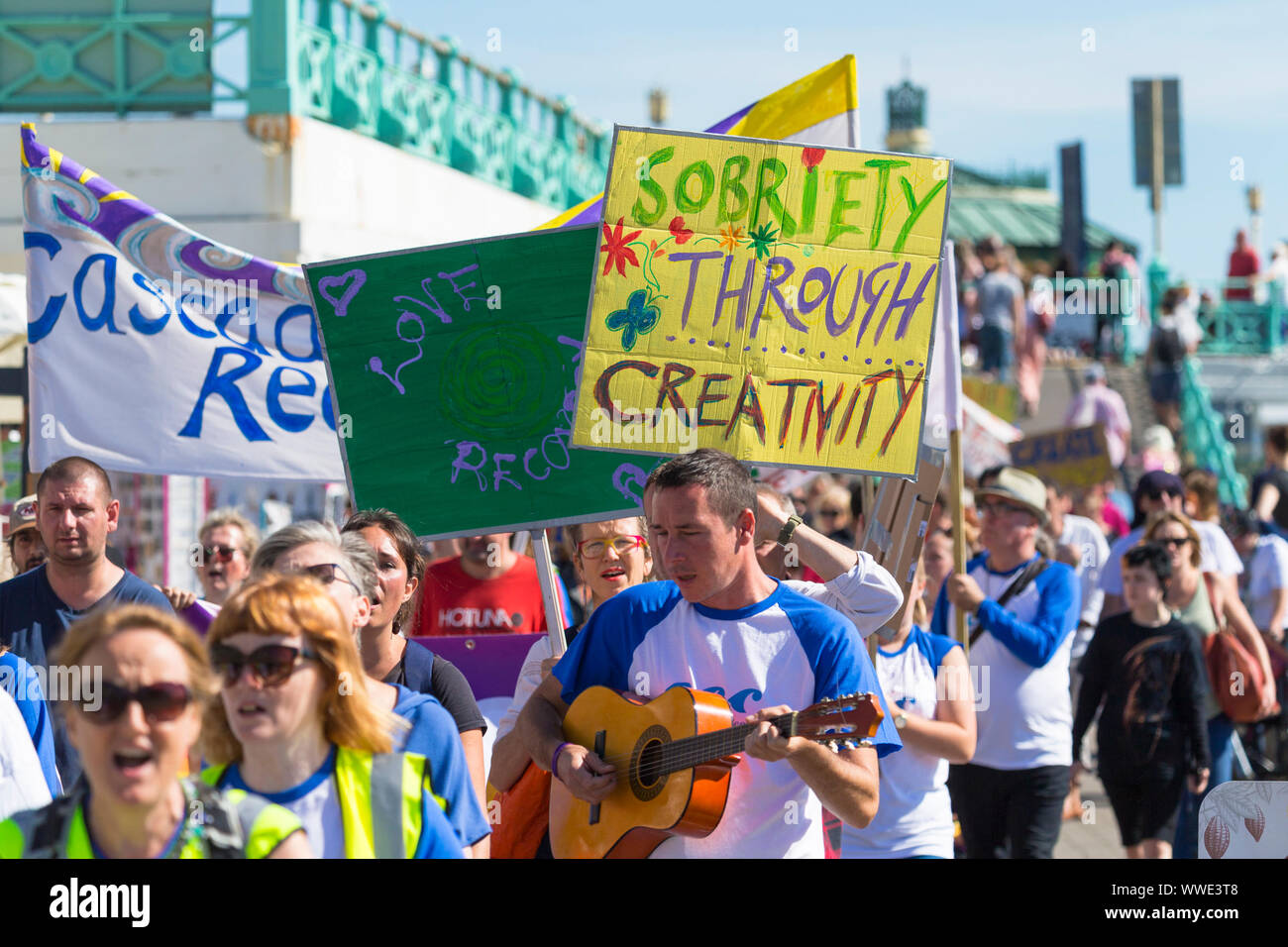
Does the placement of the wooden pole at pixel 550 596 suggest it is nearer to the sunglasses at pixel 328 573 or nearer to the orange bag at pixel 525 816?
the orange bag at pixel 525 816

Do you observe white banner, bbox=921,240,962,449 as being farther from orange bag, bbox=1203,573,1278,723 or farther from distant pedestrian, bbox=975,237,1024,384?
distant pedestrian, bbox=975,237,1024,384

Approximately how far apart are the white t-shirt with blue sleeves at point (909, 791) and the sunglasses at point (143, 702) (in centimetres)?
287

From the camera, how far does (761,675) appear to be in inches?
149

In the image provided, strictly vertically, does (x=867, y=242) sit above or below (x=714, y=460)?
above

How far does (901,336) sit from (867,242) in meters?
0.33

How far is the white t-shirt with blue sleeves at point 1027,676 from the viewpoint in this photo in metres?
6.49

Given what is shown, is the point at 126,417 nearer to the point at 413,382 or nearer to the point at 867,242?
the point at 413,382

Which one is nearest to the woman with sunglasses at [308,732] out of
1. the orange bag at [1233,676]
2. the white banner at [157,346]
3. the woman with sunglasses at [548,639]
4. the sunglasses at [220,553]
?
the woman with sunglasses at [548,639]

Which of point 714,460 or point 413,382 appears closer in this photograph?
point 714,460

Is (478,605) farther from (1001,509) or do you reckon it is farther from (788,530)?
(1001,509)

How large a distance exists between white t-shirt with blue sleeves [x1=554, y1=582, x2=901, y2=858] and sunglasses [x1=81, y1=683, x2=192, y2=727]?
1433 mm

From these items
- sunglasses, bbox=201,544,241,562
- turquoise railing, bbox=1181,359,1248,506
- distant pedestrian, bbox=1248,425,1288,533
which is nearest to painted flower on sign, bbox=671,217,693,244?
sunglasses, bbox=201,544,241,562
